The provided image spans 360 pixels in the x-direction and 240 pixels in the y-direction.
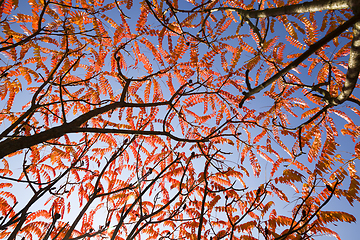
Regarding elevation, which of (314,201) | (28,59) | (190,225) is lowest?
(190,225)

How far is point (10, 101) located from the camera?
3227 millimetres

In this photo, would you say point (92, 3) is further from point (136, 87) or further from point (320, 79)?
point (320, 79)

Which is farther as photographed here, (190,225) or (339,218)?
(190,225)

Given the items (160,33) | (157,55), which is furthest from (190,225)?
(160,33)

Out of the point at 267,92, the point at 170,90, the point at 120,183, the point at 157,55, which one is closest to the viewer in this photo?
the point at 157,55

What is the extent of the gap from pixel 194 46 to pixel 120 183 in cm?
420

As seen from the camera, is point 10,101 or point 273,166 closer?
point 10,101

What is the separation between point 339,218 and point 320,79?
2605mm

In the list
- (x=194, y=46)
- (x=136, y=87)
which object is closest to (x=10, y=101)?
(x=136, y=87)

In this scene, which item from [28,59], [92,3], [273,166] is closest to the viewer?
[92,3]

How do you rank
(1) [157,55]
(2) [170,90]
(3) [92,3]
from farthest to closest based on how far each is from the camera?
(2) [170,90]
(1) [157,55]
(3) [92,3]

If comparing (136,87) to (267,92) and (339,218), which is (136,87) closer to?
(267,92)

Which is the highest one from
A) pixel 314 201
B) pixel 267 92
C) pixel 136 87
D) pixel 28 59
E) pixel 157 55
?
pixel 267 92

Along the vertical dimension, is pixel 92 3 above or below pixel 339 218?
above
